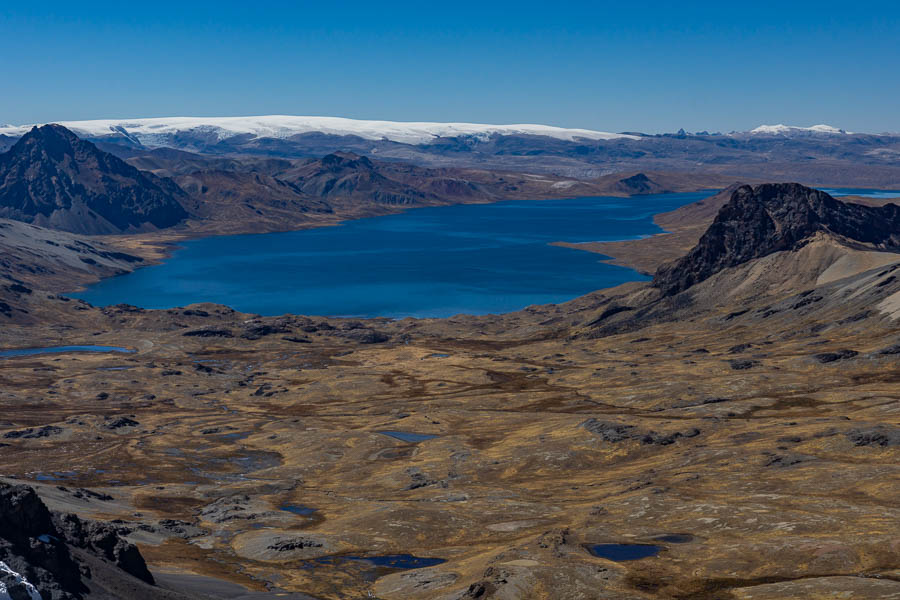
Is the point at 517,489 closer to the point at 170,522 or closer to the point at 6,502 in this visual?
the point at 170,522

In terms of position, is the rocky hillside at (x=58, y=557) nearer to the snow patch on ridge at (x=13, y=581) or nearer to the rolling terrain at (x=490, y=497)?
the snow patch on ridge at (x=13, y=581)

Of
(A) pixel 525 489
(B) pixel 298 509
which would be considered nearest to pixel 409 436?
(A) pixel 525 489

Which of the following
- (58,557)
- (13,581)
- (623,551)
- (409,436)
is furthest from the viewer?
(409,436)

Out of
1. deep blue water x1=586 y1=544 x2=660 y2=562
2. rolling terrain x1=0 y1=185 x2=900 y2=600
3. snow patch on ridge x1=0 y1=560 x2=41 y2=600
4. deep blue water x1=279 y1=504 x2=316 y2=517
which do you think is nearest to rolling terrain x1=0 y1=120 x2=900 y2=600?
snow patch on ridge x1=0 y1=560 x2=41 y2=600

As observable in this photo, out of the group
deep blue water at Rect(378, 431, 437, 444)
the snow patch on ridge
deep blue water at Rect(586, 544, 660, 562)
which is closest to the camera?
the snow patch on ridge

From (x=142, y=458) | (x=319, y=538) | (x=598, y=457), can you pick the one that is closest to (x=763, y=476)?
(x=598, y=457)

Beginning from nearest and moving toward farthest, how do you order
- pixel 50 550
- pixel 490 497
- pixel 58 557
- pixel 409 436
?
pixel 50 550, pixel 58 557, pixel 490 497, pixel 409 436

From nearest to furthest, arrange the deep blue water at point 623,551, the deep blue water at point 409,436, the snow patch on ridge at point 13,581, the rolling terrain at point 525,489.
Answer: the snow patch on ridge at point 13,581 < the rolling terrain at point 525,489 < the deep blue water at point 623,551 < the deep blue water at point 409,436

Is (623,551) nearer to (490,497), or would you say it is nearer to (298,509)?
(490,497)

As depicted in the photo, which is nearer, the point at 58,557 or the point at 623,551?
the point at 58,557

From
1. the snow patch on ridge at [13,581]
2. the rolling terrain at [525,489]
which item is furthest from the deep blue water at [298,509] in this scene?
the snow patch on ridge at [13,581]

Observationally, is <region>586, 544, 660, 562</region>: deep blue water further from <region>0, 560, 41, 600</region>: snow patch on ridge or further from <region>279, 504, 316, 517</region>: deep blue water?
<region>0, 560, 41, 600</region>: snow patch on ridge

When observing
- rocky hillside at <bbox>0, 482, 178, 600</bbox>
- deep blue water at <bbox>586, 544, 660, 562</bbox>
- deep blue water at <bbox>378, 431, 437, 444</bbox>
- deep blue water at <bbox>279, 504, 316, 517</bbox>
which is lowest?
deep blue water at <bbox>378, 431, 437, 444</bbox>
